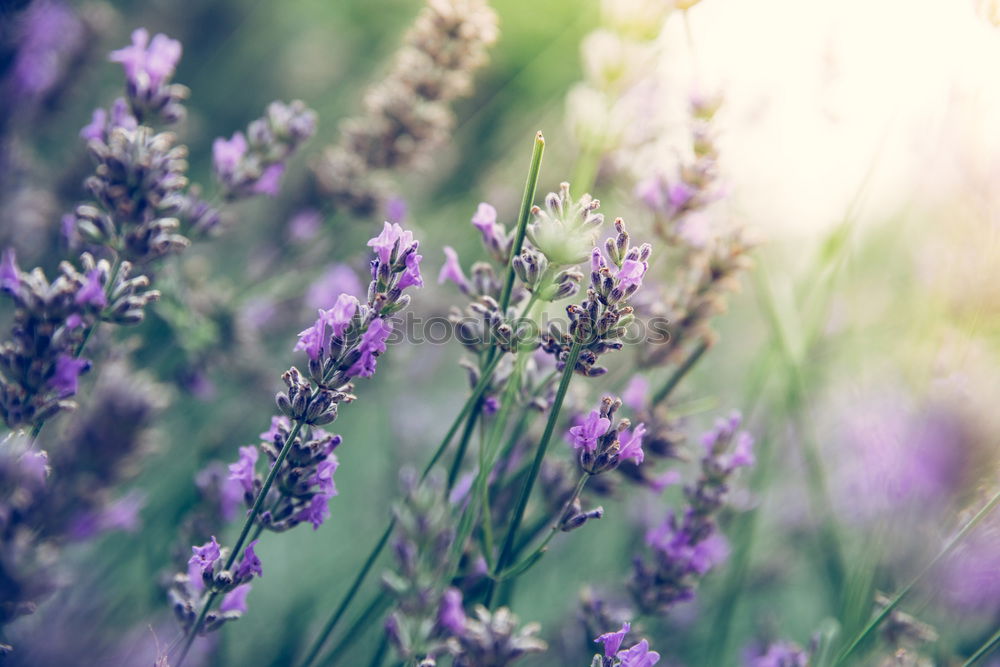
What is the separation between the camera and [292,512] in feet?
3.12

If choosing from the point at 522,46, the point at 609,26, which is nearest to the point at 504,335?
the point at 609,26

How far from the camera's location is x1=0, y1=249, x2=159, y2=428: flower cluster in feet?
2.99

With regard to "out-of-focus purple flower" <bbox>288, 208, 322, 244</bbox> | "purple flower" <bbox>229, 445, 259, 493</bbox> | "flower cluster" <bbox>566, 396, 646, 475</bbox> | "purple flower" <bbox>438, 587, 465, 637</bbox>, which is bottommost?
"purple flower" <bbox>438, 587, 465, 637</bbox>

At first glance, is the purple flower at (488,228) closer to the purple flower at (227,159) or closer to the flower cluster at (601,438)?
the flower cluster at (601,438)

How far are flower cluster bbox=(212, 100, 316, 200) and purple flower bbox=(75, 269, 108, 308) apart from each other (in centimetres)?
39

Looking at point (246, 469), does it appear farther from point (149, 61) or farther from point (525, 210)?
point (149, 61)

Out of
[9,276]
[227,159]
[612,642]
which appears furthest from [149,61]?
[612,642]

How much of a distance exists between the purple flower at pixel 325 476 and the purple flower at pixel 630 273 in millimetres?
430

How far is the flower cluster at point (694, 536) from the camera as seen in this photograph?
1.10 m

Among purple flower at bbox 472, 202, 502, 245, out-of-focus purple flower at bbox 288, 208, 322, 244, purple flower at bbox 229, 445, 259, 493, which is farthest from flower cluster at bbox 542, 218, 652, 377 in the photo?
out-of-focus purple flower at bbox 288, 208, 322, 244

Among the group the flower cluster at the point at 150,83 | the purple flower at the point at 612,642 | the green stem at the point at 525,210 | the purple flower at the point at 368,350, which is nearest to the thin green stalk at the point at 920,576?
the purple flower at the point at 612,642

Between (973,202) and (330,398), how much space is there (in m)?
1.47

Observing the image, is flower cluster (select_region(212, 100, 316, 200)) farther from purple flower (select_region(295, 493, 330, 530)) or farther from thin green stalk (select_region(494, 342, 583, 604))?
thin green stalk (select_region(494, 342, 583, 604))

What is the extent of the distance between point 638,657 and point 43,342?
2.84 ft
